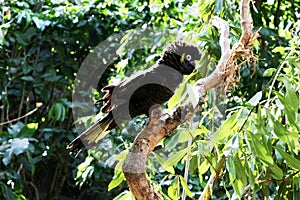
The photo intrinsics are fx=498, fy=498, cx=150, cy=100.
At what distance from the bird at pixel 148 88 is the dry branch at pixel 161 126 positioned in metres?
0.11

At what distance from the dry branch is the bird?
A: 11 cm

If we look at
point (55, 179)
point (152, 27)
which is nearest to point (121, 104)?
point (152, 27)

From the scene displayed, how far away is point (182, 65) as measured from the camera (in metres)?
1.12

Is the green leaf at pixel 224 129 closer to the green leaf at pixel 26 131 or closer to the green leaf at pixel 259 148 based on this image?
the green leaf at pixel 259 148

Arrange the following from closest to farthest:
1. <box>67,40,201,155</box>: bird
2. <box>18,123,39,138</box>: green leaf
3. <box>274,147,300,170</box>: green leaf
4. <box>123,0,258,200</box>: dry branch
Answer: <box>123,0,258,200</box>: dry branch
<box>274,147,300,170</box>: green leaf
<box>67,40,201,155</box>: bird
<box>18,123,39,138</box>: green leaf

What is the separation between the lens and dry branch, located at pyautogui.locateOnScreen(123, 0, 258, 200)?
2.85ft

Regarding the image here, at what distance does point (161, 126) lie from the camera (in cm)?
90

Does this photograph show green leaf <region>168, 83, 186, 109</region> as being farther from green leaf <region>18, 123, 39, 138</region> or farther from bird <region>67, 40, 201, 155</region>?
green leaf <region>18, 123, 39, 138</region>

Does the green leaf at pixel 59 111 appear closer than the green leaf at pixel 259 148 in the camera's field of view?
No

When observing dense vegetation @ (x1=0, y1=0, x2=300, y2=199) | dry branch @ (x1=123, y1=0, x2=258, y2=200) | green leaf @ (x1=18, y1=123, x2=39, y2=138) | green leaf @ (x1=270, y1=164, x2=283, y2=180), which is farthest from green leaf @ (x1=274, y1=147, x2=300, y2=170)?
green leaf @ (x1=18, y1=123, x2=39, y2=138)

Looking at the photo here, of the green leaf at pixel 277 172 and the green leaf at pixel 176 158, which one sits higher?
the green leaf at pixel 176 158

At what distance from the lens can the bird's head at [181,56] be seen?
110cm

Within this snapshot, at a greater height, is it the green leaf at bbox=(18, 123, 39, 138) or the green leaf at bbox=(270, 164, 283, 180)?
the green leaf at bbox=(270, 164, 283, 180)

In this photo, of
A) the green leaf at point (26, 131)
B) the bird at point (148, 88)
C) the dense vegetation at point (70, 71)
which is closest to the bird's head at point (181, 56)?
the bird at point (148, 88)
